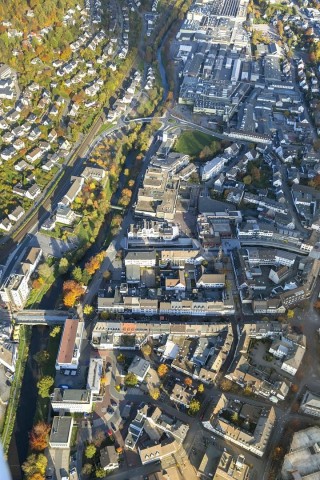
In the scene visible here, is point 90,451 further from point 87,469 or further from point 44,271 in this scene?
point 44,271

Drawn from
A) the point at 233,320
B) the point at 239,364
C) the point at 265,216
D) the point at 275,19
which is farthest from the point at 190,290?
the point at 275,19

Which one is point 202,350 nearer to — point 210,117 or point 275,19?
point 210,117

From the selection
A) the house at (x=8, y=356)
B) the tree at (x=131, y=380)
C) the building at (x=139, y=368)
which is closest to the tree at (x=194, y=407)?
the building at (x=139, y=368)

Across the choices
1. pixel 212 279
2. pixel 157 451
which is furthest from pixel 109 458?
pixel 212 279

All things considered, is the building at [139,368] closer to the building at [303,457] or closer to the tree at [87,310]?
the tree at [87,310]

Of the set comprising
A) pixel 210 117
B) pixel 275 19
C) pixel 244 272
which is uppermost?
pixel 275 19

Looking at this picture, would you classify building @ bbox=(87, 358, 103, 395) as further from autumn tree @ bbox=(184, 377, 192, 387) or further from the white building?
the white building
